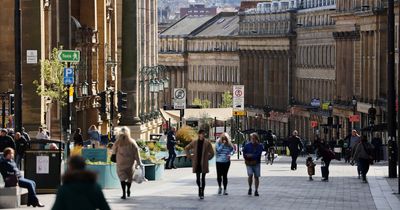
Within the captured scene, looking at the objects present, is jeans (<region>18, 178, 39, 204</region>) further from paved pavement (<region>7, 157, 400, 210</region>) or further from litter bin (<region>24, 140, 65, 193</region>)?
litter bin (<region>24, 140, 65, 193</region>)

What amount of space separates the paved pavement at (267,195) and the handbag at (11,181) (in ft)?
3.24

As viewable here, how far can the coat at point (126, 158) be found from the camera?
4041 centimetres

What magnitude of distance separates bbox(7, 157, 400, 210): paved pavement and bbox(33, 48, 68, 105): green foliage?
8317 mm

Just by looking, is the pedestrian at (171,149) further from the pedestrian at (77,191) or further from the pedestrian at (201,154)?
the pedestrian at (77,191)

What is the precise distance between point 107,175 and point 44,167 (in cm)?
549

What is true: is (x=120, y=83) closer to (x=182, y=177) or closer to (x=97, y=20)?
(x=97, y=20)

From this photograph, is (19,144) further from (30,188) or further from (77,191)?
(77,191)

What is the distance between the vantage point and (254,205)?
132ft

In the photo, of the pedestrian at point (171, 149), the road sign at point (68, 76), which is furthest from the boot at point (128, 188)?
the road sign at point (68, 76)

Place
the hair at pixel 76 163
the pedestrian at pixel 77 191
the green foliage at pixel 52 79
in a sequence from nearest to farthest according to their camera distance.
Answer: the pedestrian at pixel 77 191 → the hair at pixel 76 163 → the green foliage at pixel 52 79

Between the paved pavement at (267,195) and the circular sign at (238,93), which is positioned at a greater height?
the circular sign at (238,93)

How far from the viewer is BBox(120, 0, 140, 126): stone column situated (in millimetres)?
94500

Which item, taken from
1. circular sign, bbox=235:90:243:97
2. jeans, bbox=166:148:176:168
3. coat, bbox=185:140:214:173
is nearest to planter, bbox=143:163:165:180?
coat, bbox=185:140:214:173

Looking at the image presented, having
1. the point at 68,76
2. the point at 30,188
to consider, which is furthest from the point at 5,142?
the point at 68,76
